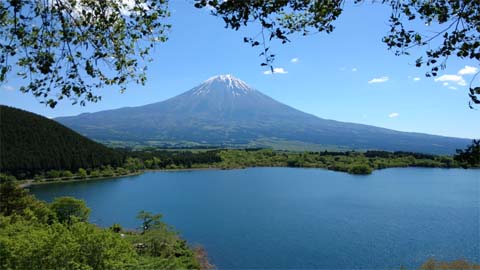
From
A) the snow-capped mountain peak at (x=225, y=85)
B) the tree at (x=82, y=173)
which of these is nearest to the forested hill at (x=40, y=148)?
the tree at (x=82, y=173)

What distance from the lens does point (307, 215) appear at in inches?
877

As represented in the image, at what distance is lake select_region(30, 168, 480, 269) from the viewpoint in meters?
15.3

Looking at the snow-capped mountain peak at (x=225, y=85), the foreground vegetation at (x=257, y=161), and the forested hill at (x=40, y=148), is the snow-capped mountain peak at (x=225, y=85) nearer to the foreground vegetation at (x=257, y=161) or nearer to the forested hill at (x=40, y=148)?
the foreground vegetation at (x=257, y=161)

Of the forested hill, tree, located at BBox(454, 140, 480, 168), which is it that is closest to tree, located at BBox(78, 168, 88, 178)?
the forested hill

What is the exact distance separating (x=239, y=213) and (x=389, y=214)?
8668 millimetres

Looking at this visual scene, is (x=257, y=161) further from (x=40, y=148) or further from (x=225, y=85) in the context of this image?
(x=225, y=85)

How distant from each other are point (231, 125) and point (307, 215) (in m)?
99.7

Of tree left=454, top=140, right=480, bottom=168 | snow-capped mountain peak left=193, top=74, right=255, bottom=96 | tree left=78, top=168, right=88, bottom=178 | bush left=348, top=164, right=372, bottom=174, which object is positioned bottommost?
tree left=78, top=168, right=88, bottom=178

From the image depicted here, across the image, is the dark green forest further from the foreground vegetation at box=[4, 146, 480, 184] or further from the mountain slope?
the mountain slope

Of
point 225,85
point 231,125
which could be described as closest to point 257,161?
point 231,125

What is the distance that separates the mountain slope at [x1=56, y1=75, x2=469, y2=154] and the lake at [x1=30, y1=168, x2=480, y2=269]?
64.0 m

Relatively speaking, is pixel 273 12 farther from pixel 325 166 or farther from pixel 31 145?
pixel 325 166

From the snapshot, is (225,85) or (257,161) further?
(225,85)

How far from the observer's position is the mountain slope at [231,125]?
10556 centimetres
